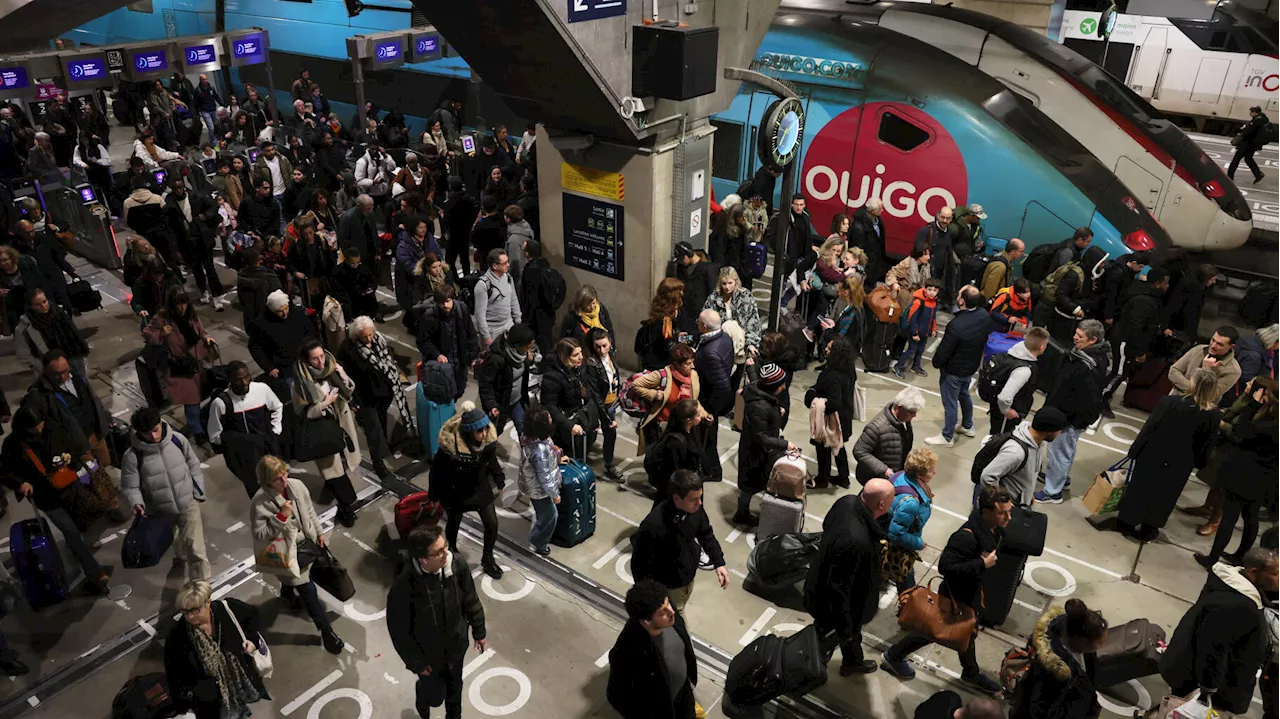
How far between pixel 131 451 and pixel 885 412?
18.6ft

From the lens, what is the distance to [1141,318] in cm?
884

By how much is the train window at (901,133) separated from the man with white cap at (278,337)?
826 centimetres

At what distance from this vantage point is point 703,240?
33.6ft

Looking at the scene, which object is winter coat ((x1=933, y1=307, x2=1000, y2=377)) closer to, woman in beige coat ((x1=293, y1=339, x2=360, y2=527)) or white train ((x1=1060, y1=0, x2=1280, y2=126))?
woman in beige coat ((x1=293, y1=339, x2=360, y2=527))

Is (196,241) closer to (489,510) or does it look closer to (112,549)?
(112,549)

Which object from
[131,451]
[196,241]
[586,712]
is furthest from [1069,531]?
[196,241]

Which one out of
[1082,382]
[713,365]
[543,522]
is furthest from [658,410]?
[1082,382]

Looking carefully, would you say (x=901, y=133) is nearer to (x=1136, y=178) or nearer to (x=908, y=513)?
(x=1136, y=178)

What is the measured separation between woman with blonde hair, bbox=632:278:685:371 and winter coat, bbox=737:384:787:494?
1695mm

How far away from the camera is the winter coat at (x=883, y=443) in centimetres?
666

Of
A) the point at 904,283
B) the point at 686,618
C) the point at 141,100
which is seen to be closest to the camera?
the point at 686,618

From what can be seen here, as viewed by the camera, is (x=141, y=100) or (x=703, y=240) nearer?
(x=703, y=240)

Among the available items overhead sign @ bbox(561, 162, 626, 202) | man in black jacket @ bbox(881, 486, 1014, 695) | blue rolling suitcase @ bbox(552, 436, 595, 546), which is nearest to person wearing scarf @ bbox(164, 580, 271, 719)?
blue rolling suitcase @ bbox(552, 436, 595, 546)

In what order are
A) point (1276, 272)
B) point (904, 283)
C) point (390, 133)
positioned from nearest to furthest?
point (904, 283) → point (1276, 272) → point (390, 133)
